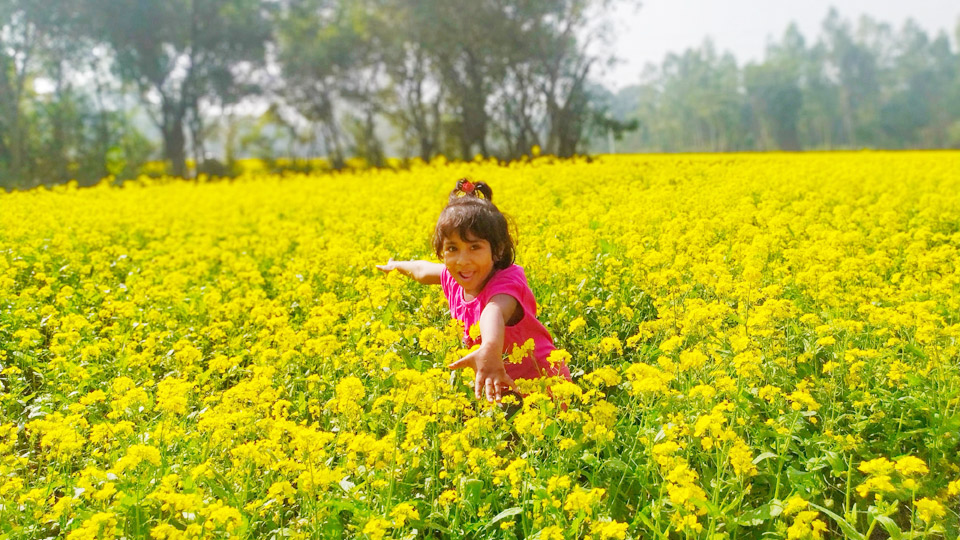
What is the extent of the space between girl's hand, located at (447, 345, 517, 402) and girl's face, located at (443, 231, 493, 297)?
681mm

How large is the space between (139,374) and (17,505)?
58.0 inches

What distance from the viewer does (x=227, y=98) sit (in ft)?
114

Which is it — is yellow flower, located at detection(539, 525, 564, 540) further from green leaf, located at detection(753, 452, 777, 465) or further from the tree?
the tree

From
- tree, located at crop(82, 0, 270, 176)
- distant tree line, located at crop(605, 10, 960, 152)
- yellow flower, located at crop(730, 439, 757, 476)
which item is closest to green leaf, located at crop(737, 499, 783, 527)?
yellow flower, located at crop(730, 439, 757, 476)

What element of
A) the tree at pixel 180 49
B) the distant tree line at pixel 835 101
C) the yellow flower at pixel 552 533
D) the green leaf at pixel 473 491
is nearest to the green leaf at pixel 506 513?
the green leaf at pixel 473 491

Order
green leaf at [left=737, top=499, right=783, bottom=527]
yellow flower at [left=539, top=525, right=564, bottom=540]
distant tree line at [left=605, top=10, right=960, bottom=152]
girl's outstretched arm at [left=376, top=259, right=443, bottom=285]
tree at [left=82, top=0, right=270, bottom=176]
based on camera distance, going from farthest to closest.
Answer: distant tree line at [left=605, top=10, right=960, bottom=152], tree at [left=82, top=0, right=270, bottom=176], girl's outstretched arm at [left=376, top=259, right=443, bottom=285], green leaf at [left=737, top=499, right=783, bottom=527], yellow flower at [left=539, top=525, right=564, bottom=540]

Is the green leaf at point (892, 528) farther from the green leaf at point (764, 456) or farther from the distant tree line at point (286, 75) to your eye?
A: the distant tree line at point (286, 75)

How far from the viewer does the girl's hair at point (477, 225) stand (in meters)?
4.00

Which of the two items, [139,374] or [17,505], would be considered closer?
[17,505]

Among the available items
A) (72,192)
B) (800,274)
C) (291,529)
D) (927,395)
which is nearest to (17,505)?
(291,529)

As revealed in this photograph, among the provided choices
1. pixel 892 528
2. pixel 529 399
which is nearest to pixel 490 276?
pixel 529 399

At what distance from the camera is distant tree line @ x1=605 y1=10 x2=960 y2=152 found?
Result: 74.0 meters

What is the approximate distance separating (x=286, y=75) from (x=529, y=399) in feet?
112

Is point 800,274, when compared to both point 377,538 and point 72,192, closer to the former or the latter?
point 377,538
